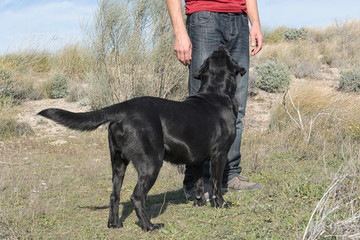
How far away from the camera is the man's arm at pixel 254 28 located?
3.95 meters

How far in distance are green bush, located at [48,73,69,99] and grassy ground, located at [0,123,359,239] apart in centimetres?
581

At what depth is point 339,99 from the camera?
7344 mm

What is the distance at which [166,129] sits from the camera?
2.88 m

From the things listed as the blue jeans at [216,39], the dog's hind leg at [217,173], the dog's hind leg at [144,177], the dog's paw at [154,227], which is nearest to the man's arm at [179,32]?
the blue jeans at [216,39]

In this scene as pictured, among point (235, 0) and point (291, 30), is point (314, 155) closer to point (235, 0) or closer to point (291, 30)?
point (235, 0)

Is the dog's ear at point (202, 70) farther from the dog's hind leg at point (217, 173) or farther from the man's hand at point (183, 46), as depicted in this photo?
the dog's hind leg at point (217, 173)

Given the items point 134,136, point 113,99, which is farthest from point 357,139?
point 113,99

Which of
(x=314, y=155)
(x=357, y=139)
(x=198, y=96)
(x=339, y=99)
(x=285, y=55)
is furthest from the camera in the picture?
(x=285, y=55)

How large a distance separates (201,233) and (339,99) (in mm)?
5521

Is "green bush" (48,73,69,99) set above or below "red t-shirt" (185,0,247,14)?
below

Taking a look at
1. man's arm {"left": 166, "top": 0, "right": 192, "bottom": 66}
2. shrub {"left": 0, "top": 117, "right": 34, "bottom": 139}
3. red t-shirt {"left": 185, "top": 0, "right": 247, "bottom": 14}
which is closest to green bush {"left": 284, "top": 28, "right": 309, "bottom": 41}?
shrub {"left": 0, "top": 117, "right": 34, "bottom": 139}

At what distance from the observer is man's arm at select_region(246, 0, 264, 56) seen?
395 cm

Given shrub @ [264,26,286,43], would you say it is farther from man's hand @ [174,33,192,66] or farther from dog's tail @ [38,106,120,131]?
dog's tail @ [38,106,120,131]

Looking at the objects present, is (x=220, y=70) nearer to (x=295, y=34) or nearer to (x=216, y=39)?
(x=216, y=39)
